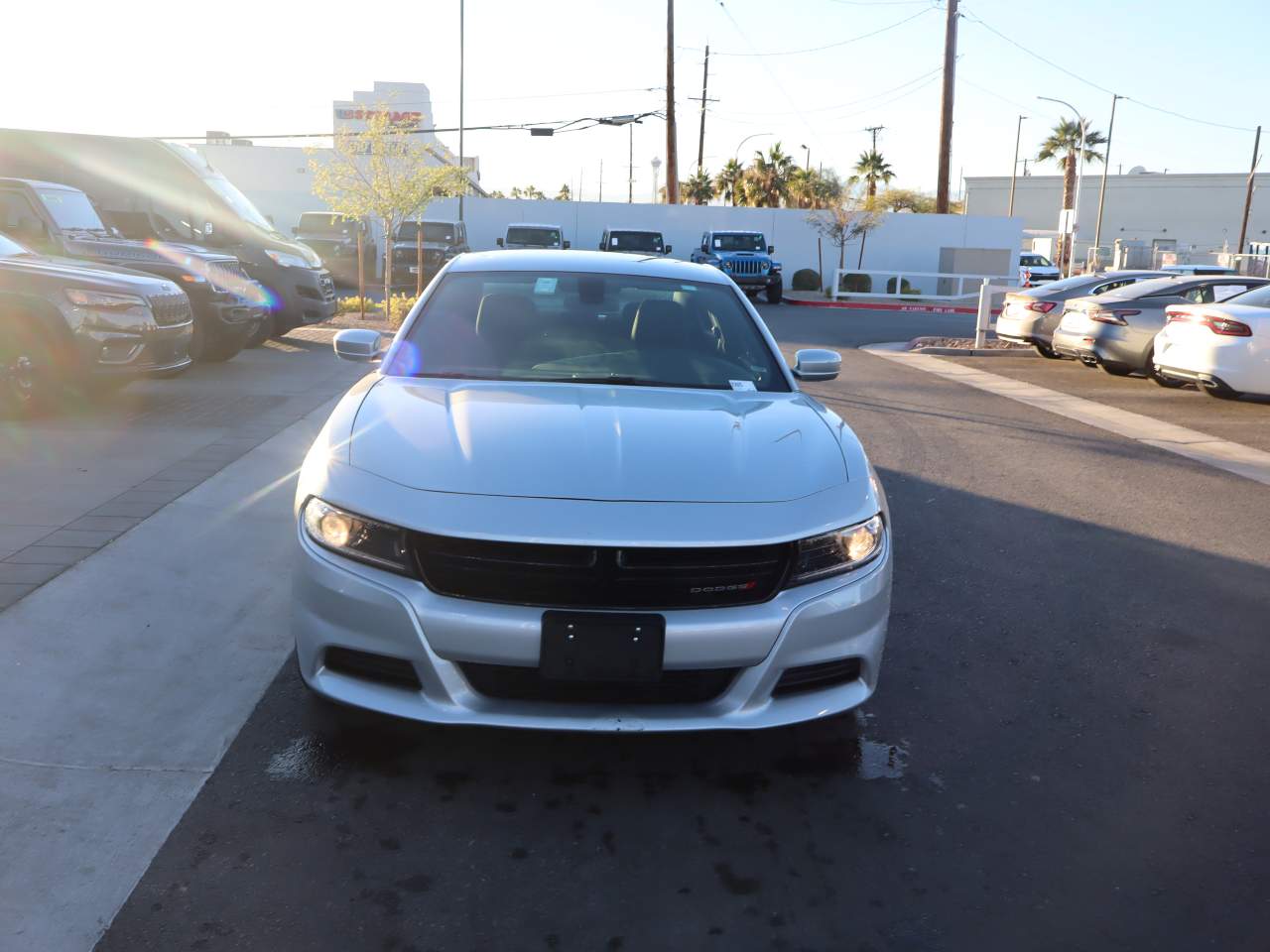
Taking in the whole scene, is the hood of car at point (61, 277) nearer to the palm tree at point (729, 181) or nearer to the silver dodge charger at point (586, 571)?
the silver dodge charger at point (586, 571)

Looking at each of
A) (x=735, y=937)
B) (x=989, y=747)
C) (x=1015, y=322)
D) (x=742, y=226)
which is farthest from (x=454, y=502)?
(x=742, y=226)

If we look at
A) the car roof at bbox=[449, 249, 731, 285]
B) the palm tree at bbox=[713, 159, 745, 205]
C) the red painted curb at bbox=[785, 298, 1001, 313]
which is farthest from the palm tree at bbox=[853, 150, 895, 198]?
the car roof at bbox=[449, 249, 731, 285]

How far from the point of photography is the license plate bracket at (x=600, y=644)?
3.01 meters

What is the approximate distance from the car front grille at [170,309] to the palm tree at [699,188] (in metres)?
52.8

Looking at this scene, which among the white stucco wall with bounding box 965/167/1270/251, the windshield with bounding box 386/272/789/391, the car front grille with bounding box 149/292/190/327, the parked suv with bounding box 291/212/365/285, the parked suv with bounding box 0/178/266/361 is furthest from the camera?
the white stucco wall with bounding box 965/167/1270/251

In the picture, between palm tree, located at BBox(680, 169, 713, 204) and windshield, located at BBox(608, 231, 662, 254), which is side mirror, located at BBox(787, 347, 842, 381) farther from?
palm tree, located at BBox(680, 169, 713, 204)

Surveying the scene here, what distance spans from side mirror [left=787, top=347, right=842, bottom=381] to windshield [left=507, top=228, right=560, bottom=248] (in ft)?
81.6

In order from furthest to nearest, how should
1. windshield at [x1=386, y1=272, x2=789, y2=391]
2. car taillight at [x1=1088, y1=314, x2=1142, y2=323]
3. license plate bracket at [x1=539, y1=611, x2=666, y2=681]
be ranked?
car taillight at [x1=1088, y1=314, x2=1142, y2=323], windshield at [x1=386, y1=272, x2=789, y2=391], license plate bracket at [x1=539, y1=611, x2=666, y2=681]

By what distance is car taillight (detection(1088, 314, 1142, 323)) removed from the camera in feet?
45.3

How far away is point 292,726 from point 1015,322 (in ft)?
49.5

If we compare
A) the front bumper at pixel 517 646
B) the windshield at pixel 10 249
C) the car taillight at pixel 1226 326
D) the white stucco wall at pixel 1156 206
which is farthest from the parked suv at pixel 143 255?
the white stucco wall at pixel 1156 206

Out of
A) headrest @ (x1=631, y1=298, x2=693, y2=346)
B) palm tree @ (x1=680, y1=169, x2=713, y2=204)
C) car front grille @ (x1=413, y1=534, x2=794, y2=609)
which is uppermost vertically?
palm tree @ (x1=680, y1=169, x2=713, y2=204)

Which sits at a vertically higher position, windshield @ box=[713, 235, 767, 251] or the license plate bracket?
windshield @ box=[713, 235, 767, 251]

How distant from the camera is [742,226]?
3862cm
